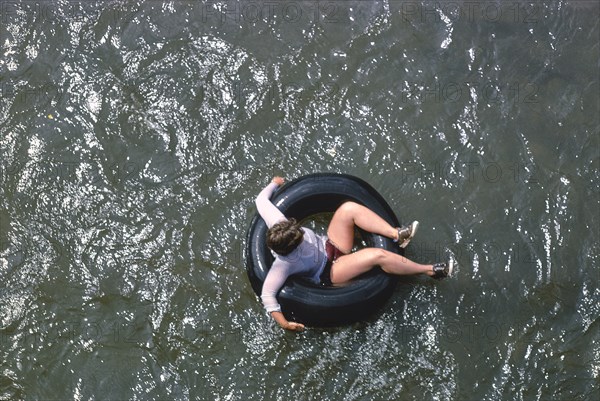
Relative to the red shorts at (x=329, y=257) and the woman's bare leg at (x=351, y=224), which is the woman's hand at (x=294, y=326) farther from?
the woman's bare leg at (x=351, y=224)

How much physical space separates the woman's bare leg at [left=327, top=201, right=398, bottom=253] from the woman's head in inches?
28.0

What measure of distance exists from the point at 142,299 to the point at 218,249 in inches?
33.5

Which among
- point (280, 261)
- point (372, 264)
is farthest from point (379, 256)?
point (280, 261)

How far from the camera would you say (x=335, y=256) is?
20.8 feet

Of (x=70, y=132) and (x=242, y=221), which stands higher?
(x=70, y=132)

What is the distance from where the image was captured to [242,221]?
22.5 feet

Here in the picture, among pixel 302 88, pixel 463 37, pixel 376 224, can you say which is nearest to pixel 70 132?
pixel 302 88

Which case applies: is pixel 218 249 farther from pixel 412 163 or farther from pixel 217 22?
pixel 217 22

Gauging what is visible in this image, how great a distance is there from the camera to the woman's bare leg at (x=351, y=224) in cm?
612

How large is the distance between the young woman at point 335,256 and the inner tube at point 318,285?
0.33ft

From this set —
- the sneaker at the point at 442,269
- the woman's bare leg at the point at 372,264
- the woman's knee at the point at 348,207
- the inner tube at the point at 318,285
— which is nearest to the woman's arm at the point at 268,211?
the inner tube at the point at 318,285

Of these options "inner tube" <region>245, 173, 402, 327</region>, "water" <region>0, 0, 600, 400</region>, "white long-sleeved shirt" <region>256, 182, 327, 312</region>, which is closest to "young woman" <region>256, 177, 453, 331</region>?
"white long-sleeved shirt" <region>256, 182, 327, 312</region>

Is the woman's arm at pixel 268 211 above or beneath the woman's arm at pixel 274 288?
above

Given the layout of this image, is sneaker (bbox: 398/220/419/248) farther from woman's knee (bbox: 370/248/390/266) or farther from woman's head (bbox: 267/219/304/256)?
woman's head (bbox: 267/219/304/256)
